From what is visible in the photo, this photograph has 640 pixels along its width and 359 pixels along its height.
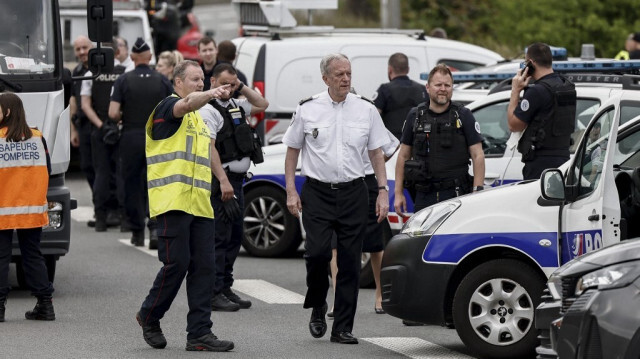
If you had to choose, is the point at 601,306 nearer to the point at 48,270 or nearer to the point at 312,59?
the point at 48,270

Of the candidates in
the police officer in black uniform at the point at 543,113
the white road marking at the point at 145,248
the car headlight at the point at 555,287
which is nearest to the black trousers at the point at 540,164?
the police officer in black uniform at the point at 543,113

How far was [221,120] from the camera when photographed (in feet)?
35.8

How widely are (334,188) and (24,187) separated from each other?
239cm

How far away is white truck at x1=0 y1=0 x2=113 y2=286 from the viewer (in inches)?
454

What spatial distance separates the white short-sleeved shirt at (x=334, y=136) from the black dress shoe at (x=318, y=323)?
90 cm

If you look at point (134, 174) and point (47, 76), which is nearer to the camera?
point (47, 76)

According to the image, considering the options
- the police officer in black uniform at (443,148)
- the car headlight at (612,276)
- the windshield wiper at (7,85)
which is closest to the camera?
the car headlight at (612,276)

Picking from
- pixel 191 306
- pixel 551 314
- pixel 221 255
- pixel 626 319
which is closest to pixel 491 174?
pixel 221 255

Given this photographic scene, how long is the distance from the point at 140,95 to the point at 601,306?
28.6ft

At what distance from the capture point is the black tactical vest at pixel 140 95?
47.9 ft

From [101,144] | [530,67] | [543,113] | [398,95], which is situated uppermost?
[530,67]

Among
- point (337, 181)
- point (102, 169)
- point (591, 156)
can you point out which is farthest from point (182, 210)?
point (102, 169)

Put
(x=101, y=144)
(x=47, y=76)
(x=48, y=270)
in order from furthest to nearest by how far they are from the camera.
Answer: (x=101, y=144) → (x=48, y=270) → (x=47, y=76)

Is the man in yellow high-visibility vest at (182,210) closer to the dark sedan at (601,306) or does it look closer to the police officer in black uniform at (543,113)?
the police officer in black uniform at (543,113)
